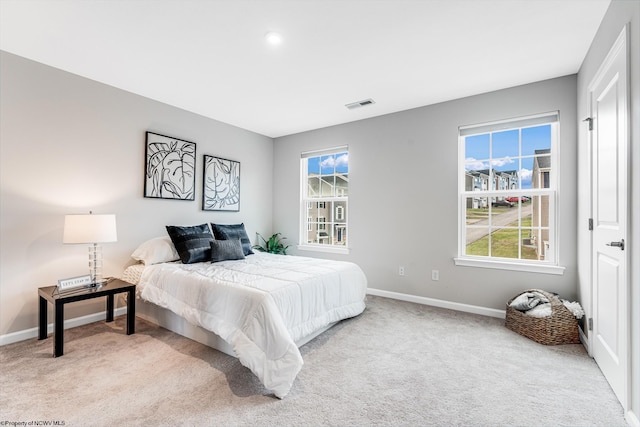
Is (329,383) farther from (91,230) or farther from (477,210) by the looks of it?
(477,210)

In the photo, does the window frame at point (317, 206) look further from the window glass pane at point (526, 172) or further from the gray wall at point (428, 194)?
the window glass pane at point (526, 172)

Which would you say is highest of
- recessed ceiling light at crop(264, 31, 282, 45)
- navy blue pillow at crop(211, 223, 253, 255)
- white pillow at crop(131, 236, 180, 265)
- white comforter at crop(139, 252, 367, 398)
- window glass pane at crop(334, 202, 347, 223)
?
recessed ceiling light at crop(264, 31, 282, 45)

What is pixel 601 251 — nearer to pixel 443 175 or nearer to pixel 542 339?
pixel 542 339

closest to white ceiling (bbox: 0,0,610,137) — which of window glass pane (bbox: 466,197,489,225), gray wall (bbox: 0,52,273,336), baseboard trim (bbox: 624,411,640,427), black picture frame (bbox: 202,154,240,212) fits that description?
gray wall (bbox: 0,52,273,336)

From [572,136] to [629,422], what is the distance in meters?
2.41

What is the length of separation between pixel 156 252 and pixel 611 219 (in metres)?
3.94

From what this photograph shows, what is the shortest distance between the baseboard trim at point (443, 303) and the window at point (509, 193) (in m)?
0.50

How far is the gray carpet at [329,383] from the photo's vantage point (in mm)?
1606

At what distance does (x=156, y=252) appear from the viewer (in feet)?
10.3

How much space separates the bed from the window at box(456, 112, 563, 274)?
152 centimetres

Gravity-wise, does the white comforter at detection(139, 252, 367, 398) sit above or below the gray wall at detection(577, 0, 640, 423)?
below

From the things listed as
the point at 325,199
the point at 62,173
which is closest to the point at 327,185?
the point at 325,199

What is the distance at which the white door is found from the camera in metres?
1.68

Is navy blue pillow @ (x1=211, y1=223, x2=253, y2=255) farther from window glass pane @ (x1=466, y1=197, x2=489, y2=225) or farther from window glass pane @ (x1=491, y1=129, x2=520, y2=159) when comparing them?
window glass pane @ (x1=491, y1=129, x2=520, y2=159)
